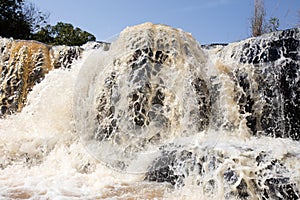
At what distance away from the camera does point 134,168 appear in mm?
3672

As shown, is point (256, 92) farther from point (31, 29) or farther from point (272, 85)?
point (31, 29)

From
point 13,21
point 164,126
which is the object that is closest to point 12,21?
point 13,21

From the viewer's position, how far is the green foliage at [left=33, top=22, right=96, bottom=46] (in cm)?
1448

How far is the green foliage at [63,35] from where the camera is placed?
14484mm

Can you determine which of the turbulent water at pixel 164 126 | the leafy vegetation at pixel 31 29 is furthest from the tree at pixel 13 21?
the turbulent water at pixel 164 126

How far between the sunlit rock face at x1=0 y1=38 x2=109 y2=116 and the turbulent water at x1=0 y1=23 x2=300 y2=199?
1.91 feet

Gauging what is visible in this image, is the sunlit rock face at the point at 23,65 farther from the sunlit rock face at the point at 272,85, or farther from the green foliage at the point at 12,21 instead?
the green foliage at the point at 12,21

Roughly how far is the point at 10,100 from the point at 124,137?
→ 317 cm

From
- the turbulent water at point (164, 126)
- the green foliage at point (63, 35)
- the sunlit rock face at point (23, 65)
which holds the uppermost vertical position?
the green foliage at point (63, 35)

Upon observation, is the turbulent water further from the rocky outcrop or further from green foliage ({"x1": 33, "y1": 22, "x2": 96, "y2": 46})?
green foliage ({"x1": 33, "y1": 22, "x2": 96, "y2": 46})

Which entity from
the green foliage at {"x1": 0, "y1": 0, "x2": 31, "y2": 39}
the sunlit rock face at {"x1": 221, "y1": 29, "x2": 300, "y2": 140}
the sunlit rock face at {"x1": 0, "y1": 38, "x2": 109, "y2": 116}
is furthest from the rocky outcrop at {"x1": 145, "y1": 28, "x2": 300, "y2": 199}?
the green foliage at {"x1": 0, "y1": 0, "x2": 31, "y2": 39}

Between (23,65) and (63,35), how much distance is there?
8.62m

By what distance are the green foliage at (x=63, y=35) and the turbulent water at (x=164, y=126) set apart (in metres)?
9.15

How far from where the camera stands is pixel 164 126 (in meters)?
4.13
